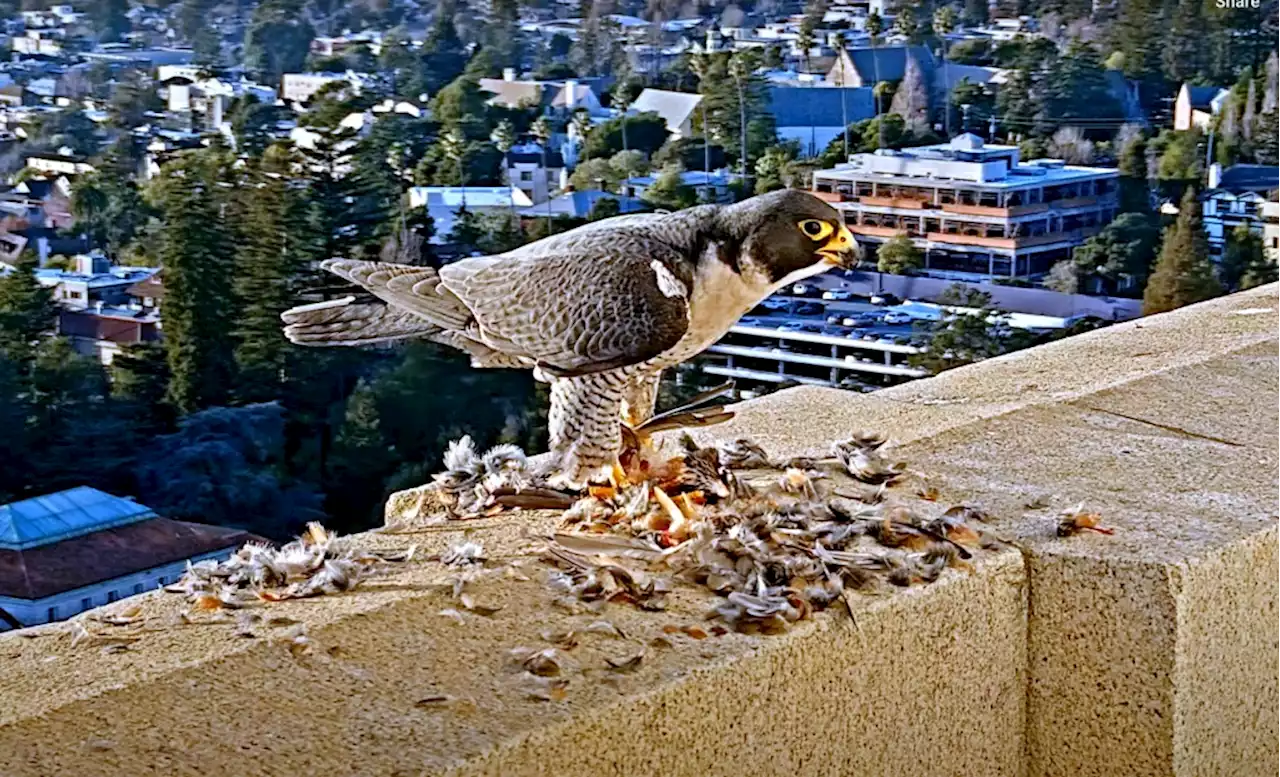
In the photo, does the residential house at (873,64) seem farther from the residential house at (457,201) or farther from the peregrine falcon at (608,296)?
the peregrine falcon at (608,296)

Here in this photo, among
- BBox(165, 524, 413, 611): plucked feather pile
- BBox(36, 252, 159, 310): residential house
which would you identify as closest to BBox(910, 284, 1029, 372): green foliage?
BBox(36, 252, 159, 310): residential house

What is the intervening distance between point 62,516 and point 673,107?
8.04ft

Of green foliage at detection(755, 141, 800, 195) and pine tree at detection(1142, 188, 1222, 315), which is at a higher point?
green foliage at detection(755, 141, 800, 195)

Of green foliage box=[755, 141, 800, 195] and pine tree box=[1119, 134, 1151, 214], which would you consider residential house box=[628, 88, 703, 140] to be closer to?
green foliage box=[755, 141, 800, 195]

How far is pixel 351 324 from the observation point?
1.99 meters

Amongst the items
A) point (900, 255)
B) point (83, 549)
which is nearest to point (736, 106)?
point (900, 255)

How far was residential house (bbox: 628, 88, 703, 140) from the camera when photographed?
19.4ft

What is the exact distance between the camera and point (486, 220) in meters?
5.27

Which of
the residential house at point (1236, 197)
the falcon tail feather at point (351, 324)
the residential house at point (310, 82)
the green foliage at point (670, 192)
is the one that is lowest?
the residential house at point (1236, 197)

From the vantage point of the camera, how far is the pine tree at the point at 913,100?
6.60m

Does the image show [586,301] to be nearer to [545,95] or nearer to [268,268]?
[268,268]

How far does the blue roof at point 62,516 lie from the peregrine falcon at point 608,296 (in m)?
2.80

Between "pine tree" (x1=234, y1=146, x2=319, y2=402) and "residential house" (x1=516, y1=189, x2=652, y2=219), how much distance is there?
2.40 feet

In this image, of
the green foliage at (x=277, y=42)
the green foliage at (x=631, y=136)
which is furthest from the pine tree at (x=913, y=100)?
the green foliage at (x=277, y=42)
